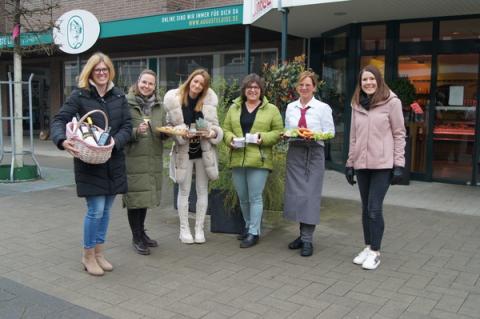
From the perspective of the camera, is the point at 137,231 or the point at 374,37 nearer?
the point at 137,231

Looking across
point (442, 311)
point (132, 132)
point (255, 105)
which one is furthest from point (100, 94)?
point (442, 311)

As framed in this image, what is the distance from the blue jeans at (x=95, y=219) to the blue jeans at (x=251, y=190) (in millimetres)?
1420

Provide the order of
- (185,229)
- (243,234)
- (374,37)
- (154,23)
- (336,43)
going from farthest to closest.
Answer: (154,23), (336,43), (374,37), (243,234), (185,229)

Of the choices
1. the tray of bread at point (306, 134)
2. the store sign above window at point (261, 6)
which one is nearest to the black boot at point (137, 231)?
the tray of bread at point (306, 134)

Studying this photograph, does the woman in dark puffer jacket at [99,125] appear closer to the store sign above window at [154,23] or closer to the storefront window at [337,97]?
the store sign above window at [154,23]

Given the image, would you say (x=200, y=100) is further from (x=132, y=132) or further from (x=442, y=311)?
(x=442, y=311)

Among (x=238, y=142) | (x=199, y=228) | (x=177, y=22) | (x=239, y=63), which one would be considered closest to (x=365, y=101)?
(x=238, y=142)

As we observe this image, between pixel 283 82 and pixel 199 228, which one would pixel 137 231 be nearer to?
pixel 199 228

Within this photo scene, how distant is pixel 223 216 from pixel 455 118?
17.8ft

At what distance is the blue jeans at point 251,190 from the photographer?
5.18 m

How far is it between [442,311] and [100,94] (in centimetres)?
322

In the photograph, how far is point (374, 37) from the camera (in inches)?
380

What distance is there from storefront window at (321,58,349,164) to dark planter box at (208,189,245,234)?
16.8ft

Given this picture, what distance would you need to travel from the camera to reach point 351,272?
4.57 m
